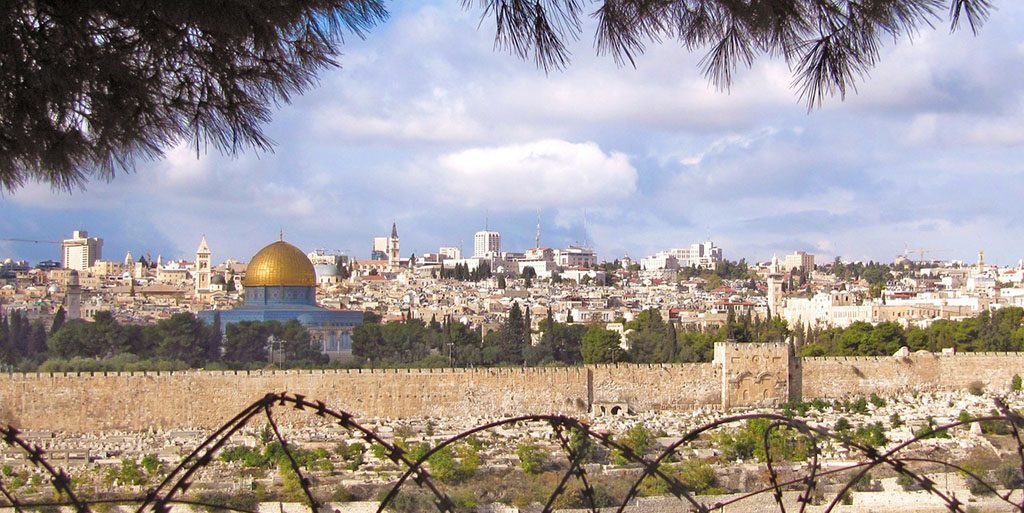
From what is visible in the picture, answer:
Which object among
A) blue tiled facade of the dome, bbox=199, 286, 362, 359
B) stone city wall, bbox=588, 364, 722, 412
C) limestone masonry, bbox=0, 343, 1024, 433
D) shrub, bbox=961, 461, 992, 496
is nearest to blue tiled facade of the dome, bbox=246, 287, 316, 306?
blue tiled facade of the dome, bbox=199, 286, 362, 359

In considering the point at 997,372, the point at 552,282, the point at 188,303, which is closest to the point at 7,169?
the point at 997,372

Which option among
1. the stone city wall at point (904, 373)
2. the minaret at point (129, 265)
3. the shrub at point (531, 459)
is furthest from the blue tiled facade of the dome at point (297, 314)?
the minaret at point (129, 265)

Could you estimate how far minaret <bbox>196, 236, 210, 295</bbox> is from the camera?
7394cm

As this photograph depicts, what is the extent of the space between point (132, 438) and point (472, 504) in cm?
831

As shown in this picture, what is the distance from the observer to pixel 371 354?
115ft

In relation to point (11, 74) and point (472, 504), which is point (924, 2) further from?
point (472, 504)

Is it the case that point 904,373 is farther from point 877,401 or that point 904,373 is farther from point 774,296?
point 774,296

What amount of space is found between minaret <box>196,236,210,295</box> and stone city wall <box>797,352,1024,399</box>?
54.0m

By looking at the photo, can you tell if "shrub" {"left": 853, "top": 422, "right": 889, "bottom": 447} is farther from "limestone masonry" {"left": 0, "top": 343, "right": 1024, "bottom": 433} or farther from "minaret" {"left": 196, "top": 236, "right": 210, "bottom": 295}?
"minaret" {"left": 196, "top": 236, "right": 210, "bottom": 295}

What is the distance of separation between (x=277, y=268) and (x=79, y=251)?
70.9 m

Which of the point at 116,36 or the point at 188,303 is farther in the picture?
the point at 188,303

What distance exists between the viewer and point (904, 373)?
988 inches

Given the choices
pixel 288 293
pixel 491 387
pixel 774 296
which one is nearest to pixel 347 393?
pixel 491 387

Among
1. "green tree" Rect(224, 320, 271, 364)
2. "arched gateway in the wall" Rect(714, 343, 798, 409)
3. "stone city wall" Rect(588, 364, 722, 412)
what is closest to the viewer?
"stone city wall" Rect(588, 364, 722, 412)
